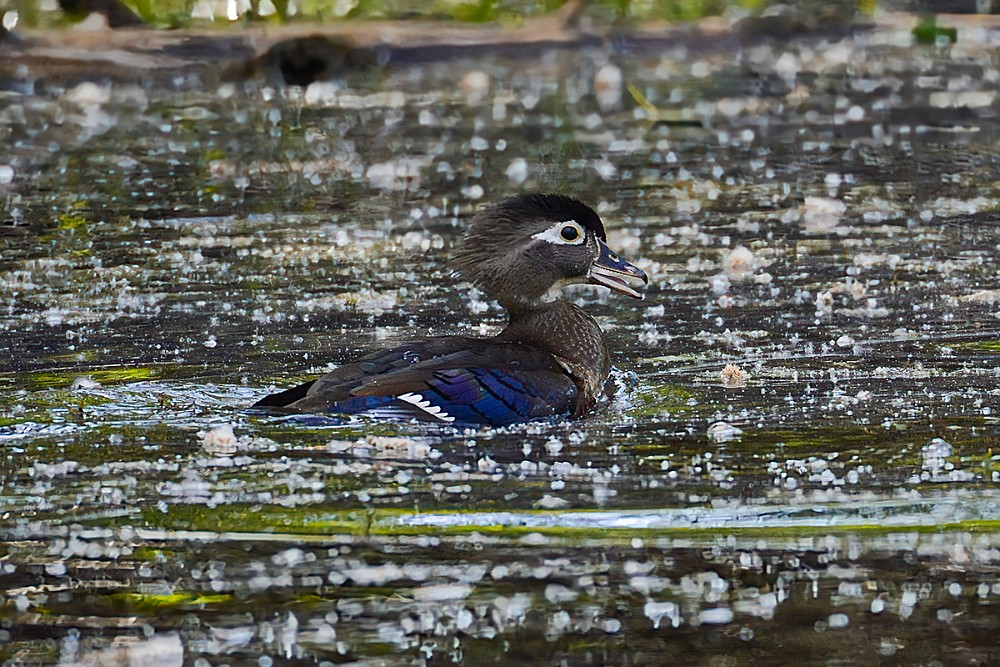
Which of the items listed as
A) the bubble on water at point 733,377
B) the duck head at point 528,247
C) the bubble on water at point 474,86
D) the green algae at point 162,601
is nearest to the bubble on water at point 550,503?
the green algae at point 162,601

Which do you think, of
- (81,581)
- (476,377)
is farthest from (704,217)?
(81,581)

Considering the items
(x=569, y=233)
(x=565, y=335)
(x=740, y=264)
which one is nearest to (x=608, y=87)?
(x=740, y=264)

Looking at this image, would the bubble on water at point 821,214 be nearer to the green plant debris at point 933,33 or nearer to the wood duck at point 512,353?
the wood duck at point 512,353

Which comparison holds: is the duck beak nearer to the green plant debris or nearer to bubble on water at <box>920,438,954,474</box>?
bubble on water at <box>920,438,954,474</box>

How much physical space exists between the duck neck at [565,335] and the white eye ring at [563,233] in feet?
0.96

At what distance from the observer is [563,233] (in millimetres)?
7844

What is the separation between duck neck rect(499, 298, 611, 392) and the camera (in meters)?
7.61

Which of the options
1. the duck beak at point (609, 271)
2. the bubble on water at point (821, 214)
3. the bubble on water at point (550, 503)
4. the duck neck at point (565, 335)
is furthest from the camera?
the bubble on water at point (821, 214)

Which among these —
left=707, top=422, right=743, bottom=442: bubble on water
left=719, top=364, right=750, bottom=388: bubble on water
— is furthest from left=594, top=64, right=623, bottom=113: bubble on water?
left=707, top=422, right=743, bottom=442: bubble on water

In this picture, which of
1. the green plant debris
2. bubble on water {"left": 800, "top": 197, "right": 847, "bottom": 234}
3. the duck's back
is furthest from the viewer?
the green plant debris

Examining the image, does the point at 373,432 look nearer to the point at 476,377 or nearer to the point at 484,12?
the point at 476,377

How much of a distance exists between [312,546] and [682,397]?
2245 mm

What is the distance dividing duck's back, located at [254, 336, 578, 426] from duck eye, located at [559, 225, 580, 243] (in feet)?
2.37

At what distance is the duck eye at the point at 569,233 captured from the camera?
7.84 meters
